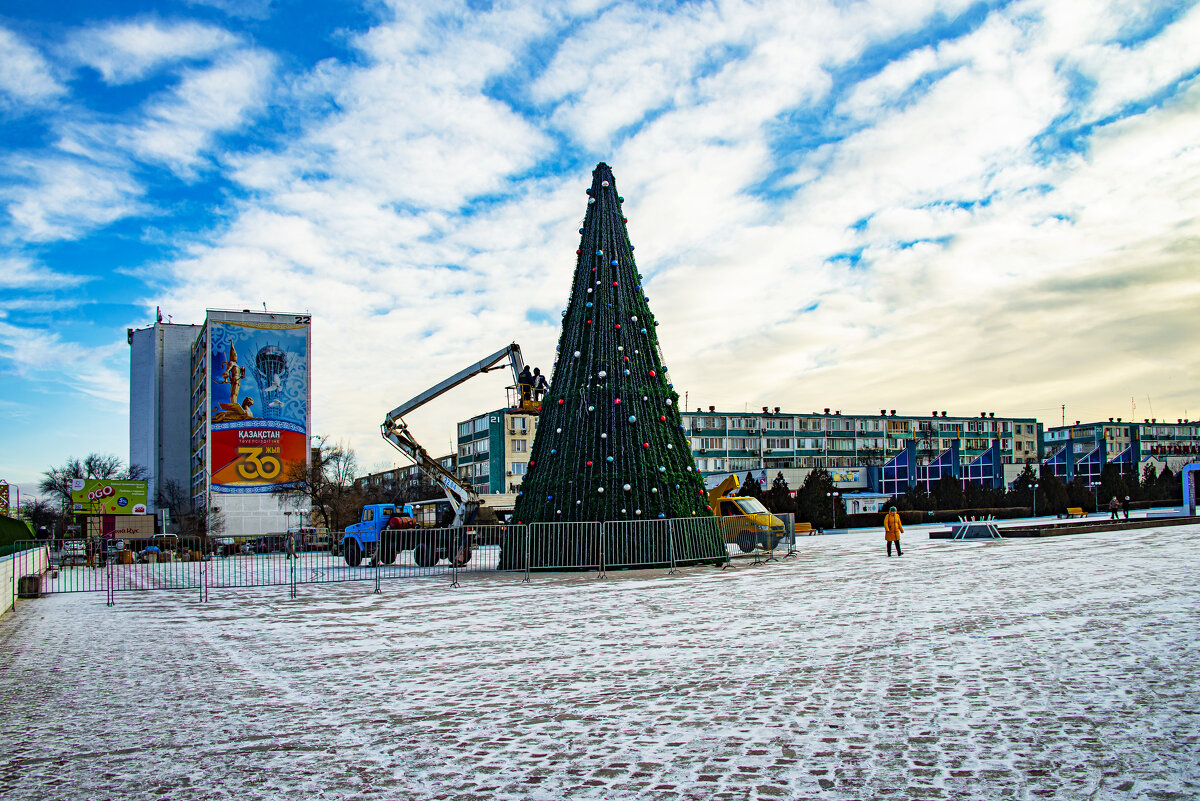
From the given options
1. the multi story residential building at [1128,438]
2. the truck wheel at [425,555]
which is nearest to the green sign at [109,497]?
the truck wheel at [425,555]

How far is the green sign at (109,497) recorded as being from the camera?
165 ft

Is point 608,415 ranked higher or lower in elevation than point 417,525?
higher

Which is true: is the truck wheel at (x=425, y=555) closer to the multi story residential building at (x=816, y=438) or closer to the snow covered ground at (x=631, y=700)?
the snow covered ground at (x=631, y=700)

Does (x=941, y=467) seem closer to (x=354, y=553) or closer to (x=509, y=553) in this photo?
(x=354, y=553)

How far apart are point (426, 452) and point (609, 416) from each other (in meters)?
13.0

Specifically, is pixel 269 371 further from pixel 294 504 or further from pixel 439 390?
pixel 439 390

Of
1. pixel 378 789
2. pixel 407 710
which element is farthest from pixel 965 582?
pixel 378 789

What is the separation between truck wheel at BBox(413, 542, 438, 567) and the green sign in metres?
36.2

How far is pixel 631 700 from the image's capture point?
6738mm

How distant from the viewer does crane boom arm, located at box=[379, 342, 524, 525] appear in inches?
1069

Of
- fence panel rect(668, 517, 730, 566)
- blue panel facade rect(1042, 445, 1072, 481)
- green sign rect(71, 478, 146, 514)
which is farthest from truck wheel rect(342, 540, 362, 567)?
blue panel facade rect(1042, 445, 1072, 481)

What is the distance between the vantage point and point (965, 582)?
15.1 metres

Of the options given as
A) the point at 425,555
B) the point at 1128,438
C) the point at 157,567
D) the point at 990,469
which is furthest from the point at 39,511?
the point at 1128,438

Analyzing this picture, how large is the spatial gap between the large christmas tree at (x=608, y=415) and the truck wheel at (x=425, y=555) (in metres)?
3.19
